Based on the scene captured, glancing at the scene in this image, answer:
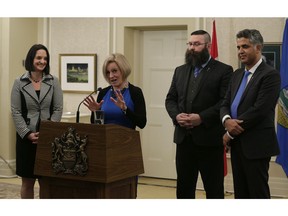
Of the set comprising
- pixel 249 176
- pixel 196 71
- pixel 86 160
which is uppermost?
pixel 196 71

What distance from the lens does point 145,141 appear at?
657 centimetres

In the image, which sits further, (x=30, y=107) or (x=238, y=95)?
(x=30, y=107)

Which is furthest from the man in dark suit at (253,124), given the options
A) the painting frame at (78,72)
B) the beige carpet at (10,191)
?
the painting frame at (78,72)

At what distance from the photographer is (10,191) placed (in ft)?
18.4

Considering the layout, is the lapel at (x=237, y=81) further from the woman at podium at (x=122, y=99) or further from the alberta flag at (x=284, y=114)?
the alberta flag at (x=284, y=114)

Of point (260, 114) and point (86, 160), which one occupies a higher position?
point (260, 114)

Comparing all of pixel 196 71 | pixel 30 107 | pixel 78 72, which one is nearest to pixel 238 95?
pixel 196 71

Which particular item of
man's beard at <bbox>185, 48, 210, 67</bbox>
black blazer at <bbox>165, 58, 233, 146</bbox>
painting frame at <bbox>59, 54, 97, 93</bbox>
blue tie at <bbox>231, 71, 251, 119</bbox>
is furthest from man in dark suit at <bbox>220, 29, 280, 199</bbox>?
painting frame at <bbox>59, 54, 97, 93</bbox>

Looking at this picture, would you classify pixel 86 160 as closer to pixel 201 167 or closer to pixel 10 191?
pixel 201 167

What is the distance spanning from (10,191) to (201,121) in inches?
118

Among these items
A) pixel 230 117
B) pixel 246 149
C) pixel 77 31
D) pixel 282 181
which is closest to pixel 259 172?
pixel 246 149

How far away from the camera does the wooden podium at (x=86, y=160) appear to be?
265 centimetres

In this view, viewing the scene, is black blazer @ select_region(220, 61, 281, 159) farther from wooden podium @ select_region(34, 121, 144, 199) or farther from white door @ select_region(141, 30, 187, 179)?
white door @ select_region(141, 30, 187, 179)

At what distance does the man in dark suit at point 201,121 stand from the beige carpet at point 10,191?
2.14 m
